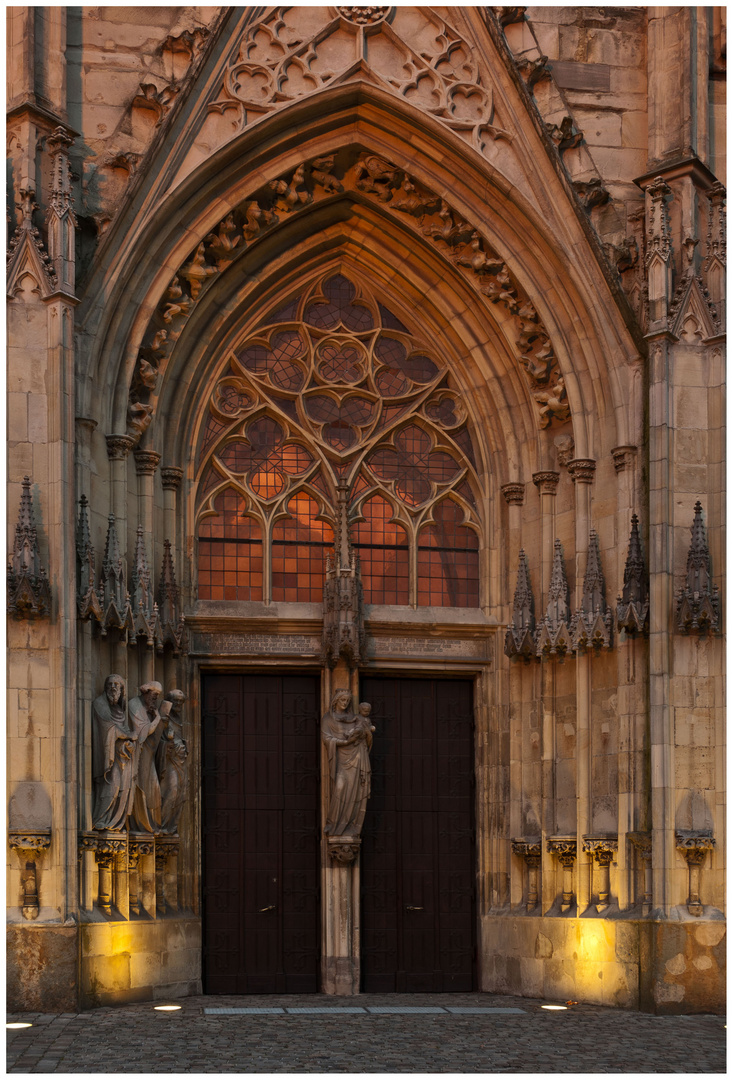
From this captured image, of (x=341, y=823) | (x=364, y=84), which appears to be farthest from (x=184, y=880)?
(x=364, y=84)

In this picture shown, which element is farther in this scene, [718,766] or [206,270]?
[206,270]

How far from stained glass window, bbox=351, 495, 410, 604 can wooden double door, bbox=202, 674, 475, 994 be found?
1.02 meters

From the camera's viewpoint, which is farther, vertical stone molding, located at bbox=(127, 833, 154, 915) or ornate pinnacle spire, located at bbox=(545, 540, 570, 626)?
ornate pinnacle spire, located at bbox=(545, 540, 570, 626)

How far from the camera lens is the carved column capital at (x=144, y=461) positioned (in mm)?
16906

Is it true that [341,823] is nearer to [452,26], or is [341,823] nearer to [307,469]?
[307,469]

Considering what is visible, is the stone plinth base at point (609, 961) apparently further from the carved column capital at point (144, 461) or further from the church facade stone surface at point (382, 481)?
the carved column capital at point (144, 461)

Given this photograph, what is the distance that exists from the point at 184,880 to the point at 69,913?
7.71 ft

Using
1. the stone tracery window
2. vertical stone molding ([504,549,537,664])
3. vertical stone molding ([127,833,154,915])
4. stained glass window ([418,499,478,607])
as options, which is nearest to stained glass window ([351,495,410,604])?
the stone tracery window

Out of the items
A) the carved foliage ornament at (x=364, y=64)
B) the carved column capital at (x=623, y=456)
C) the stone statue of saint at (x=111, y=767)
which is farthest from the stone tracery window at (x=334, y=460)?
the stone statue of saint at (x=111, y=767)

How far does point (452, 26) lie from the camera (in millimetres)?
17500

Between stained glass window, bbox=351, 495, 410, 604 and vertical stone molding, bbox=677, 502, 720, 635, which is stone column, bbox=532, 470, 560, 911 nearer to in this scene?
stained glass window, bbox=351, 495, 410, 604

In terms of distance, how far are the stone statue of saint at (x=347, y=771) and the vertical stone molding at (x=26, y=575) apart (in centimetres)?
Answer: 369

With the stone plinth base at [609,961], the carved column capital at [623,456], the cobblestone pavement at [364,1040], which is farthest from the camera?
the carved column capital at [623,456]

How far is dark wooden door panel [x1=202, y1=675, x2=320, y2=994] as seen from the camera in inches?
671
